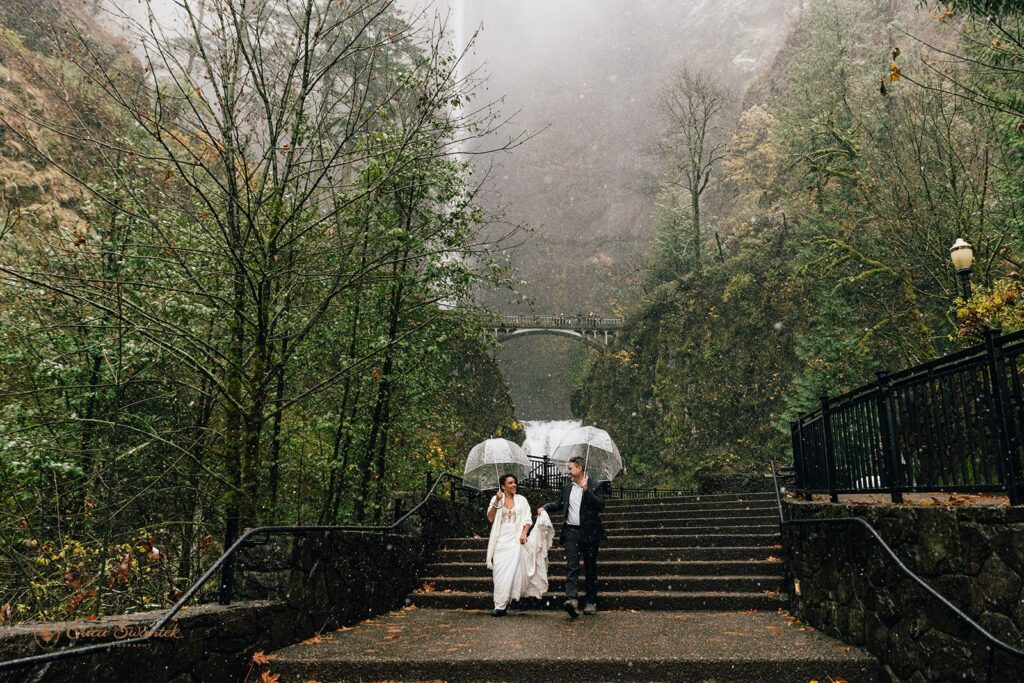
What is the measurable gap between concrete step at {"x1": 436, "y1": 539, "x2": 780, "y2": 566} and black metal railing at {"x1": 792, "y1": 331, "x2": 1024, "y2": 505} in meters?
2.70

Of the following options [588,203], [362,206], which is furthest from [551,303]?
[362,206]

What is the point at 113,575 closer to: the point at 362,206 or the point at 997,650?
the point at 362,206

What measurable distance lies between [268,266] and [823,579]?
632 cm

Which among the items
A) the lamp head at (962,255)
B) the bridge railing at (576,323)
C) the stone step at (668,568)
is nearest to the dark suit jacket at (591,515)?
the stone step at (668,568)

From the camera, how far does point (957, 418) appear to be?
442 cm

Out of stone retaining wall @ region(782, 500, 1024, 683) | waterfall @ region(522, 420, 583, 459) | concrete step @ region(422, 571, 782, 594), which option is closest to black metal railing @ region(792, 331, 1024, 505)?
stone retaining wall @ region(782, 500, 1024, 683)

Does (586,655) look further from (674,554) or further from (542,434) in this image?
(542,434)

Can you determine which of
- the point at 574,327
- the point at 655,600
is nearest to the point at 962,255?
the point at 655,600

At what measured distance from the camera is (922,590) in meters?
4.28

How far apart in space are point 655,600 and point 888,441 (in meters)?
3.74

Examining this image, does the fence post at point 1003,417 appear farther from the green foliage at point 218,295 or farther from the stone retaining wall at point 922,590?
the green foliage at point 218,295

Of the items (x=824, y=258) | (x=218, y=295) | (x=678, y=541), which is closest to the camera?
(x=218, y=295)

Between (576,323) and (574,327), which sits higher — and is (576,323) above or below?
above

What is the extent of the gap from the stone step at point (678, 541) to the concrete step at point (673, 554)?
0.30 meters
